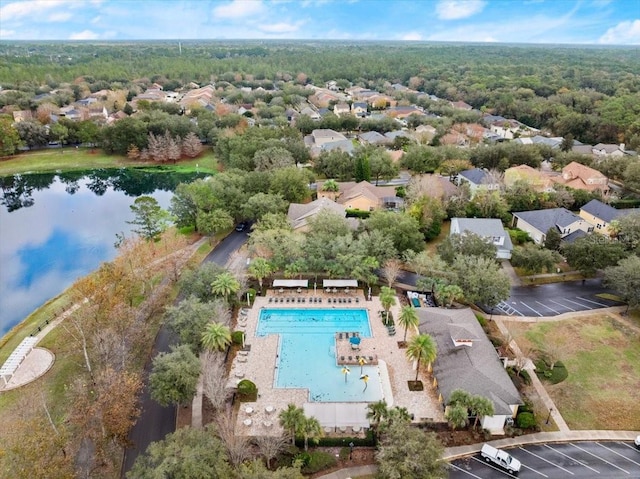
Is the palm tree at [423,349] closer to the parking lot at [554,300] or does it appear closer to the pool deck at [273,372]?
the pool deck at [273,372]

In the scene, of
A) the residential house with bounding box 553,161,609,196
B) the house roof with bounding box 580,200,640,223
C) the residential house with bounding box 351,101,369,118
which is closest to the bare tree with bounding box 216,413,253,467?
the house roof with bounding box 580,200,640,223

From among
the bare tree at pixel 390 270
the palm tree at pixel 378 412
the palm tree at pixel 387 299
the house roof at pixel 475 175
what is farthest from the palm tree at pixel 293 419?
the house roof at pixel 475 175

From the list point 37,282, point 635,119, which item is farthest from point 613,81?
point 37,282

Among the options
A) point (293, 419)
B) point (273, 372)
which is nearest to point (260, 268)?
point (273, 372)

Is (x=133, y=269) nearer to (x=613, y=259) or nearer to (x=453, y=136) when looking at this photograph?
(x=613, y=259)

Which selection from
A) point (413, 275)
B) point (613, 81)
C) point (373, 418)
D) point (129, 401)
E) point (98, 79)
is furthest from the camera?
point (98, 79)
